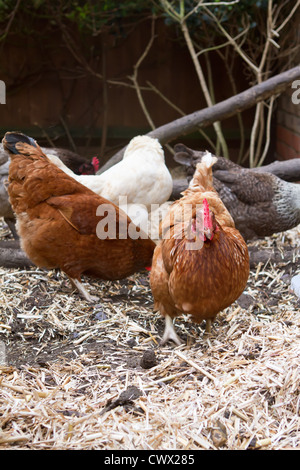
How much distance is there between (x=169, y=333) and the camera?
2.38m

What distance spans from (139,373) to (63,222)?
3.43ft

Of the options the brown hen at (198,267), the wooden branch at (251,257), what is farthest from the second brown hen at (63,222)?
the brown hen at (198,267)

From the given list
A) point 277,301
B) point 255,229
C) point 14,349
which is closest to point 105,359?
point 14,349

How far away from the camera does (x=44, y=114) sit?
5551mm

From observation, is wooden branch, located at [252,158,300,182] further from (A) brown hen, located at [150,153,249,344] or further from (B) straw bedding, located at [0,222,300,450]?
(A) brown hen, located at [150,153,249,344]

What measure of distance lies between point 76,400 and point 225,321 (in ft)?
3.32

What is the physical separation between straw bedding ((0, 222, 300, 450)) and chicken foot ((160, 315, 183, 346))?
0.04m

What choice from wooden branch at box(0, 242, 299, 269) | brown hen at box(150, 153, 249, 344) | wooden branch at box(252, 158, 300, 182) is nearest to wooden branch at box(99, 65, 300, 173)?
wooden branch at box(252, 158, 300, 182)

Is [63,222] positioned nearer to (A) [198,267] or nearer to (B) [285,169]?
(A) [198,267]

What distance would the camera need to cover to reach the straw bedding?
5.39 feet

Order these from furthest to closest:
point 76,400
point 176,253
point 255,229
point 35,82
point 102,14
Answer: point 35,82 → point 102,14 → point 255,229 → point 176,253 → point 76,400

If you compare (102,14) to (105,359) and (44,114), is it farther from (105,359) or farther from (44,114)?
(105,359)

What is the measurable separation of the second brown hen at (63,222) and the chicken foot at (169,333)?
0.56m

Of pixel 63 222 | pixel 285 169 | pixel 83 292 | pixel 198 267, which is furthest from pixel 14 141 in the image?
pixel 285 169
